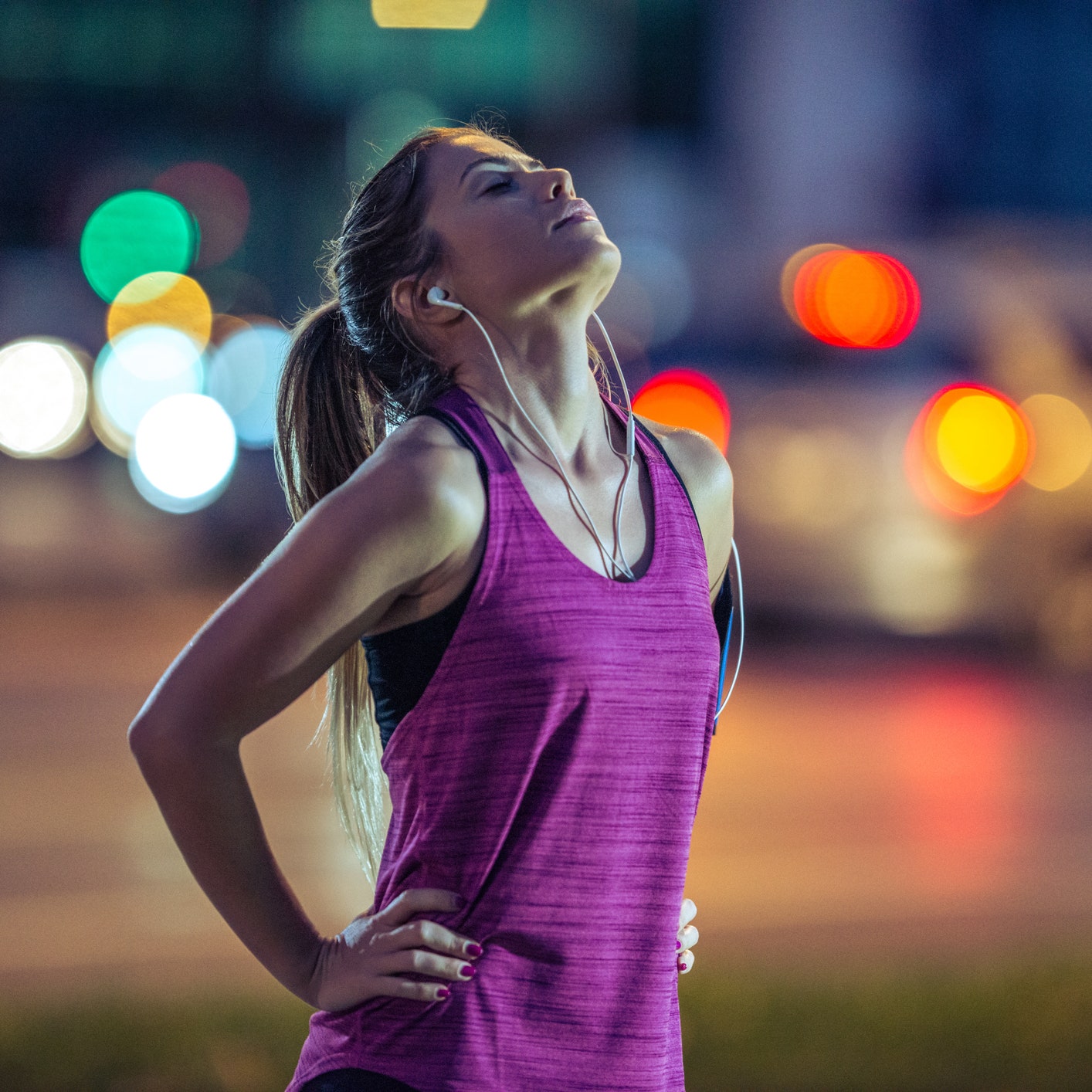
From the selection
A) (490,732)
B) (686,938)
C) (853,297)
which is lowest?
(686,938)

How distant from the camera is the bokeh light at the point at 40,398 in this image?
59.6 feet

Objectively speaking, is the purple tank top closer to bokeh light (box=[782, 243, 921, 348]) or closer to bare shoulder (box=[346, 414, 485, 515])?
bare shoulder (box=[346, 414, 485, 515])

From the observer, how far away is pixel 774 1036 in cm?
432

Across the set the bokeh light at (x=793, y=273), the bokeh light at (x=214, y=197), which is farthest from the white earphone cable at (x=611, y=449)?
the bokeh light at (x=214, y=197)

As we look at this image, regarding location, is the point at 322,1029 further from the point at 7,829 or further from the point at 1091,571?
the point at 1091,571

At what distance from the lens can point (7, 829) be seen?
6.35 m

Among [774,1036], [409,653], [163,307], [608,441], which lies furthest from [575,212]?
[163,307]

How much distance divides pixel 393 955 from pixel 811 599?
28.1 feet

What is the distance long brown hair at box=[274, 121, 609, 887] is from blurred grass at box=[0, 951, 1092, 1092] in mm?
2215

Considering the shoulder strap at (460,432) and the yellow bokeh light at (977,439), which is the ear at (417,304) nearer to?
the shoulder strap at (460,432)

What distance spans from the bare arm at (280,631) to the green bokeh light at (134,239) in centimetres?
3804

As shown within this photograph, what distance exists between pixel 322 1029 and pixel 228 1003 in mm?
2804

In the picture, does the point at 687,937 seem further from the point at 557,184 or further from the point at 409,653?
the point at 557,184

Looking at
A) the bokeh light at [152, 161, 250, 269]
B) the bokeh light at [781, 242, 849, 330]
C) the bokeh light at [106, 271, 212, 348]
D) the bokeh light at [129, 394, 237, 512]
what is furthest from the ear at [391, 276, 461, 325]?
the bokeh light at [152, 161, 250, 269]
